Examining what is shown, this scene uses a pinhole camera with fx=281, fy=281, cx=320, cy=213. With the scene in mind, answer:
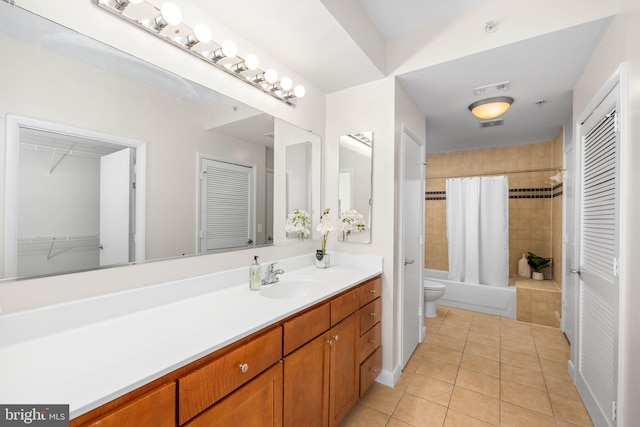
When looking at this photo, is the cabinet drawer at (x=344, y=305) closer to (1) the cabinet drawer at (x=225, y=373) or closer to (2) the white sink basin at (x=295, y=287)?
(2) the white sink basin at (x=295, y=287)

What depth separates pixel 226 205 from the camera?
1.61 meters

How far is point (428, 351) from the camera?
102 inches

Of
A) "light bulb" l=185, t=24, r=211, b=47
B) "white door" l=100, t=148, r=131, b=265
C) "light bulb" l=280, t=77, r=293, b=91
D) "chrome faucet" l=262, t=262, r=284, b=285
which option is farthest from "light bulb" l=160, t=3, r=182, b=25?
"chrome faucet" l=262, t=262, r=284, b=285

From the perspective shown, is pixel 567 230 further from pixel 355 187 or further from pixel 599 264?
pixel 355 187

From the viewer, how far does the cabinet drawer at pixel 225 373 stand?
797mm

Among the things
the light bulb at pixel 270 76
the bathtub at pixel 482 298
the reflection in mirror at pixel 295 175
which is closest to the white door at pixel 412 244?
the reflection in mirror at pixel 295 175

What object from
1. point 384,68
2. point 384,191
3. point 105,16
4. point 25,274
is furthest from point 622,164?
point 25,274

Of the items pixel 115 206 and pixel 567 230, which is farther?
pixel 567 230

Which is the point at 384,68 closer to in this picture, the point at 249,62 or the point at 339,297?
the point at 249,62

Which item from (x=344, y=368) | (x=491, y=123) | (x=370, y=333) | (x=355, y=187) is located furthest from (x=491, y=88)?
(x=344, y=368)

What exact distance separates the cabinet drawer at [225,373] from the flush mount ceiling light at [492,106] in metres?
2.50

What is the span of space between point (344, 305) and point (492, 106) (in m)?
2.14

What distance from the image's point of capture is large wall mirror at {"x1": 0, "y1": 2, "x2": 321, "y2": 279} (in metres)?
0.93

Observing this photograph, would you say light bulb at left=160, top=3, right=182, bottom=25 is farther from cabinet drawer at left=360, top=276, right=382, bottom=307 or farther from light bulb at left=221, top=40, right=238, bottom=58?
cabinet drawer at left=360, top=276, right=382, bottom=307
